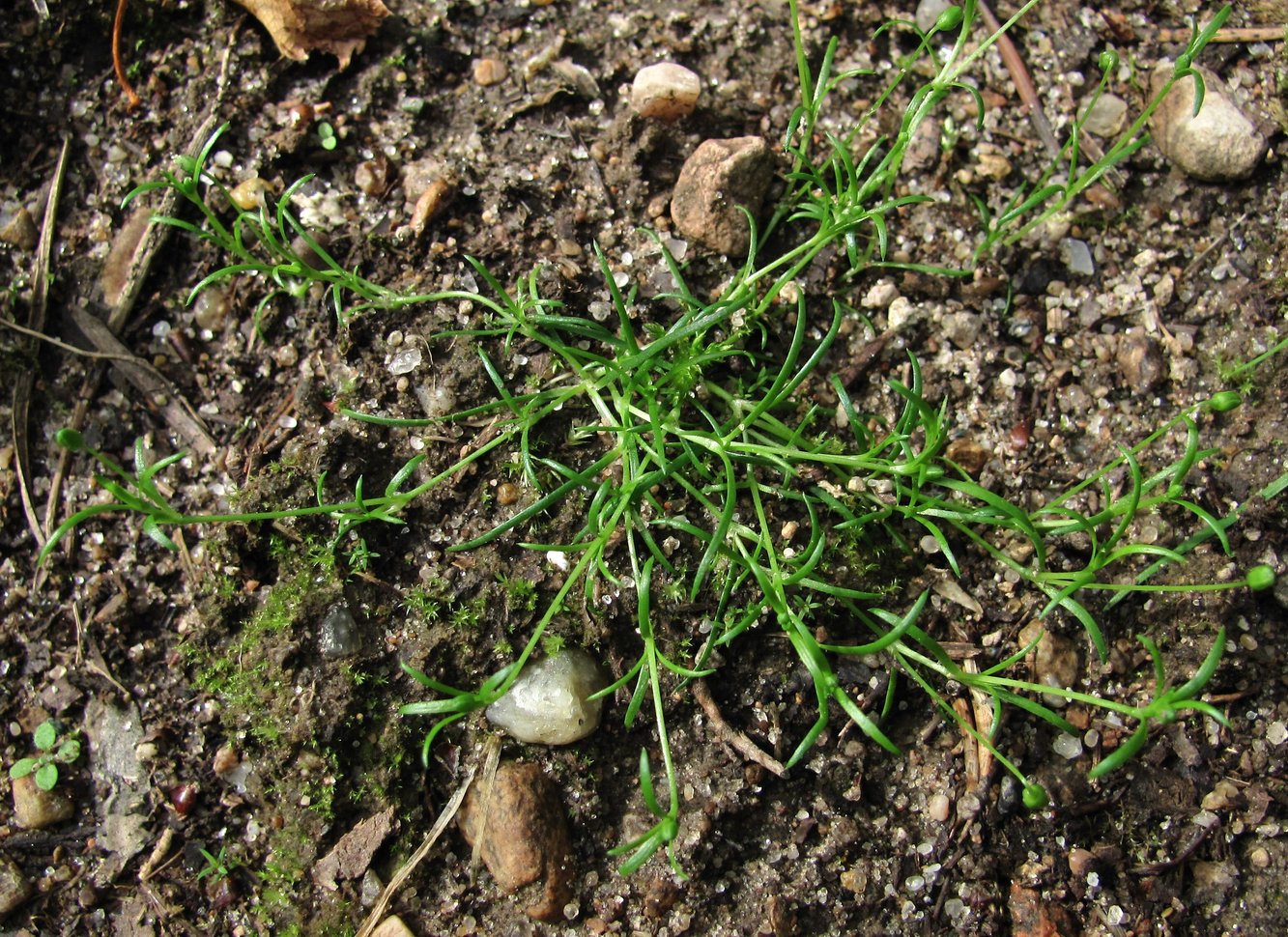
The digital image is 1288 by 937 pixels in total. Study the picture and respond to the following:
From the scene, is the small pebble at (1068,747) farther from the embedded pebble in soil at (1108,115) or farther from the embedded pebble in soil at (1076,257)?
the embedded pebble in soil at (1108,115)

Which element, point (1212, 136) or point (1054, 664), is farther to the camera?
point (1212, 136)

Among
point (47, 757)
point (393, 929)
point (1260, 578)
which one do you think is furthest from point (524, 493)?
point (1260, 578)

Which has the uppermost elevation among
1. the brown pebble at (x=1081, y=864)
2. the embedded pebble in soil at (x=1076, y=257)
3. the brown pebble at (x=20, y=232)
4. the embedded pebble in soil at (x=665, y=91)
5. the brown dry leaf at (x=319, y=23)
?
the brown dry leaf at (x=319, y=23)

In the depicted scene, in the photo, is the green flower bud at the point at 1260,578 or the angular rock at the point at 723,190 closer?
the green flower bud at the point at 1260,578

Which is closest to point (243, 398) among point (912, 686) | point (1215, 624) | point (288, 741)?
point (288, 741)

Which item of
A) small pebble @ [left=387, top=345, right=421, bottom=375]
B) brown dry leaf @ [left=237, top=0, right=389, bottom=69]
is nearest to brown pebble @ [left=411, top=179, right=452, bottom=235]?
small pebble @ [left=387, top=345, right=421, bottom=375]

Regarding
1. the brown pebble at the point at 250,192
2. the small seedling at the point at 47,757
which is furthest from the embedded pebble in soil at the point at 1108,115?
the small seedling at the point at 47,757

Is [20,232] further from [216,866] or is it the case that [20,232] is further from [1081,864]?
[1081,864]
